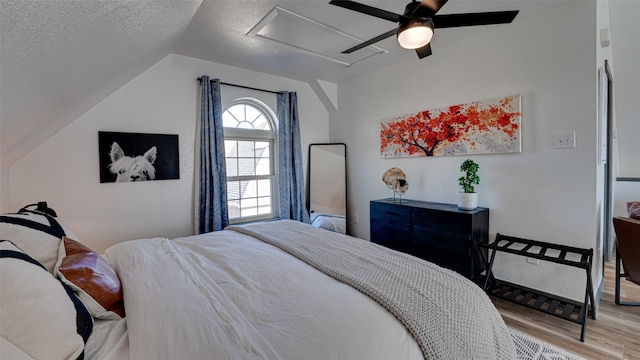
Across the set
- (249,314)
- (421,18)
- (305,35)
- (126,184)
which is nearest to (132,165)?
(126,184)

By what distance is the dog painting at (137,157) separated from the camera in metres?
2.73

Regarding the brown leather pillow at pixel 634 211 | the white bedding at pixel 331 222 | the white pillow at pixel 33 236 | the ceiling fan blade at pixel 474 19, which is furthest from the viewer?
the white bedding at pixel 331 222

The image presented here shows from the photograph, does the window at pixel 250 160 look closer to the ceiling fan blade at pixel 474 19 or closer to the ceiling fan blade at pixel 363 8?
the ceiling fan blade at pixel 363 8

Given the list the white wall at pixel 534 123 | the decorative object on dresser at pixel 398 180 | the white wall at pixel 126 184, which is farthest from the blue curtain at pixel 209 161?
the white wall at pixel 534 123

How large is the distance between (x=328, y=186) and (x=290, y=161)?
72 centimetres

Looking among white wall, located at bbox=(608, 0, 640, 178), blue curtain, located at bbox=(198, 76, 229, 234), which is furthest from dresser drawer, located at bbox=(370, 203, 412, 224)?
white wall, located at bbox=(608, 0, 640, 178)

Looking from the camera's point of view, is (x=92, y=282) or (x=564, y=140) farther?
(x=564, y=140)

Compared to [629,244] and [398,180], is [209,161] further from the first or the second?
[629,244]

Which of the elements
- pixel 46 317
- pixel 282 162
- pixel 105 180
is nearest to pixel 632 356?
pixel 46 317

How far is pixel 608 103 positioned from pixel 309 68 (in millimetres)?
3264

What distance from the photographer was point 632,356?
1.74 meters

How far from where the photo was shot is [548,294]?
Result: 94.6 inches

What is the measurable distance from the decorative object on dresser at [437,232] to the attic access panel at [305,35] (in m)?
1.80

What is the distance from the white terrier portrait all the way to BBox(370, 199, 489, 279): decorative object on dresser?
2608mm
